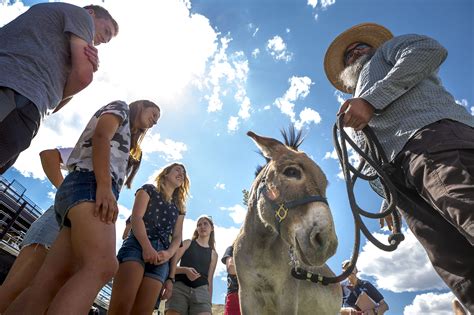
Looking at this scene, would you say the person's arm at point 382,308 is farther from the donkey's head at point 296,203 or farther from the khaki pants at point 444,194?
the khaki pants at point 444,194

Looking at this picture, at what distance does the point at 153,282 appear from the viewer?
3.84 meters

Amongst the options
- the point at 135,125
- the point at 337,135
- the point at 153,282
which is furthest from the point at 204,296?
the point at 337,135

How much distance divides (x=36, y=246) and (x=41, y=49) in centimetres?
261

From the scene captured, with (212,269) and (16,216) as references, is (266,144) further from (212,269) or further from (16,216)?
(16,216)

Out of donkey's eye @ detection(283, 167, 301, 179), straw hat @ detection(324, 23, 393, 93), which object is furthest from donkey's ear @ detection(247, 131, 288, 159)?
straw hat @ detection(324, 23, 393, 93)

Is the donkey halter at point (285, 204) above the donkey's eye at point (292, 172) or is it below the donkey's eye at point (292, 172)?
below

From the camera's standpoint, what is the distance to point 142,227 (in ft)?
13.1

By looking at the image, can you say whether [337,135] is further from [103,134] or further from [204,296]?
[204,296]

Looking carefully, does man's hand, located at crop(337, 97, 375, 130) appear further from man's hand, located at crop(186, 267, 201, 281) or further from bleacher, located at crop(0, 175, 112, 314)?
bleacher, located at crop(0, 175, 112, 314)

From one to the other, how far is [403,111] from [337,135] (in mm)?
603

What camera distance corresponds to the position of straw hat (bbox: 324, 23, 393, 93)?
12.8ft

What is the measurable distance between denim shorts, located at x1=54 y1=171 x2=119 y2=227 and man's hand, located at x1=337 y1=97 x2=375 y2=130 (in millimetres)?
2127

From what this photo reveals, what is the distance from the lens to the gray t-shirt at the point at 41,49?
85.2 inches

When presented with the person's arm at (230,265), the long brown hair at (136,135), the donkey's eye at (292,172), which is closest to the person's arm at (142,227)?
Result: the long brown hair at (136,135)
